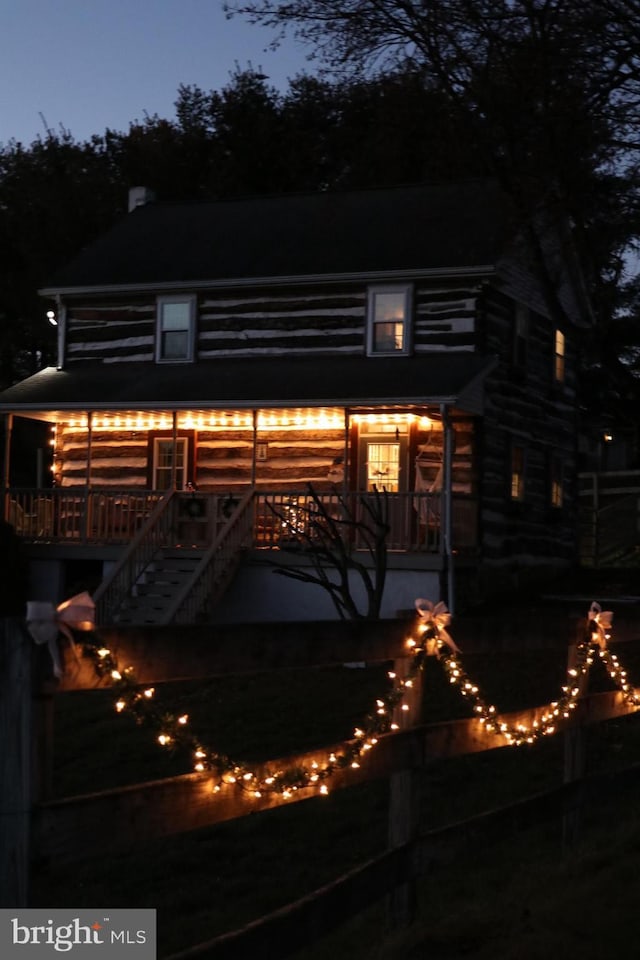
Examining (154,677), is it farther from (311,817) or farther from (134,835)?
(311,817)

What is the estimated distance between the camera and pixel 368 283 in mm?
27469

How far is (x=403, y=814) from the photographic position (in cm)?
689

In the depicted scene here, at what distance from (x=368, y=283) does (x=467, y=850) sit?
21.0 metres

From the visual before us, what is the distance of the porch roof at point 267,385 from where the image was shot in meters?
24.8

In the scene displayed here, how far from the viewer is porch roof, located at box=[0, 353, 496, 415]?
2483 cm

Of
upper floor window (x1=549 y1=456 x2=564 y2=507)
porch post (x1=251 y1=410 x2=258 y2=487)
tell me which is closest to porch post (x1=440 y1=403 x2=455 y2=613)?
porch post (x1=251 y1=410 x2=258 y2=487)

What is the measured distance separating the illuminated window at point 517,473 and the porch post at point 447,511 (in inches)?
168

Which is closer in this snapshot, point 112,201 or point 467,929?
point 467,929

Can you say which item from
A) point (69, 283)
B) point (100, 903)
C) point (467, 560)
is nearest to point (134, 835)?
point (100, 903)

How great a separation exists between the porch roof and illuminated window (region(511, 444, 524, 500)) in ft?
8.65

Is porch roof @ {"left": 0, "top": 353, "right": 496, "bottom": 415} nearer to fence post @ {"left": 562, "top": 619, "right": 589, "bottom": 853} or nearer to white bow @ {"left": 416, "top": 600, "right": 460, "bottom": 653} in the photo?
fence post @ {"left": 562, "top": 619, "right": 589, "bottom": 853}

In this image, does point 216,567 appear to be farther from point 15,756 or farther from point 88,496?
point 15,756

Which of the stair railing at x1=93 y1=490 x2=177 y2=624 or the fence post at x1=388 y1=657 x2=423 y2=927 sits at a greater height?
the stair railing at x1=93 y1=490 x2=177 y2=624

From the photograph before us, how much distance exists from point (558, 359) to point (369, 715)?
2502 cm
